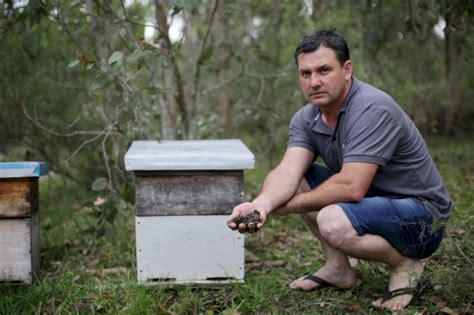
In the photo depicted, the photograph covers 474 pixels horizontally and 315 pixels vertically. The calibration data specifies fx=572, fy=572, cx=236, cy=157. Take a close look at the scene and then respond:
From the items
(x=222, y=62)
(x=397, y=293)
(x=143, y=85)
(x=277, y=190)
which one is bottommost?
(x=397, y=293)

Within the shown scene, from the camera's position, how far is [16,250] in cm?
307

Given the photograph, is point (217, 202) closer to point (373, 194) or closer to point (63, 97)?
point (373, 194)

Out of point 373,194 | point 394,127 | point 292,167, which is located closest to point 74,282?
point 292,167

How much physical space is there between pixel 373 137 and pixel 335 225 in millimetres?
446

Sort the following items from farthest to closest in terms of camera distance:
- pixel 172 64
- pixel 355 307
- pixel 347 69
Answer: pixel 172 64, pixel 347 69, pixel 355 307

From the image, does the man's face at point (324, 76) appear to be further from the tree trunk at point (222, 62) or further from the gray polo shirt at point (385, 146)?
the tree trunk at point (222, 62)

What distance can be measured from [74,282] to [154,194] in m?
0.78

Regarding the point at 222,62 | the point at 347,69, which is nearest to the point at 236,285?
the point at 347,69

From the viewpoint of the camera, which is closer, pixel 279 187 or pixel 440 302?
pixel 440 302

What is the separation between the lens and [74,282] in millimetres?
3266

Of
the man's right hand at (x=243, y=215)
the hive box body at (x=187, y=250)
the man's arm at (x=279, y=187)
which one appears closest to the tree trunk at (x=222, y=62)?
the man's arm at (x=279, y=187)

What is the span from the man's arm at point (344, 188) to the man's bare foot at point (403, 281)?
1.41 ft

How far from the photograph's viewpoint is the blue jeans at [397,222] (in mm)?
2668

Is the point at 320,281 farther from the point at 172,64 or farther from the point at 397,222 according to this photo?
the point at 172,64
